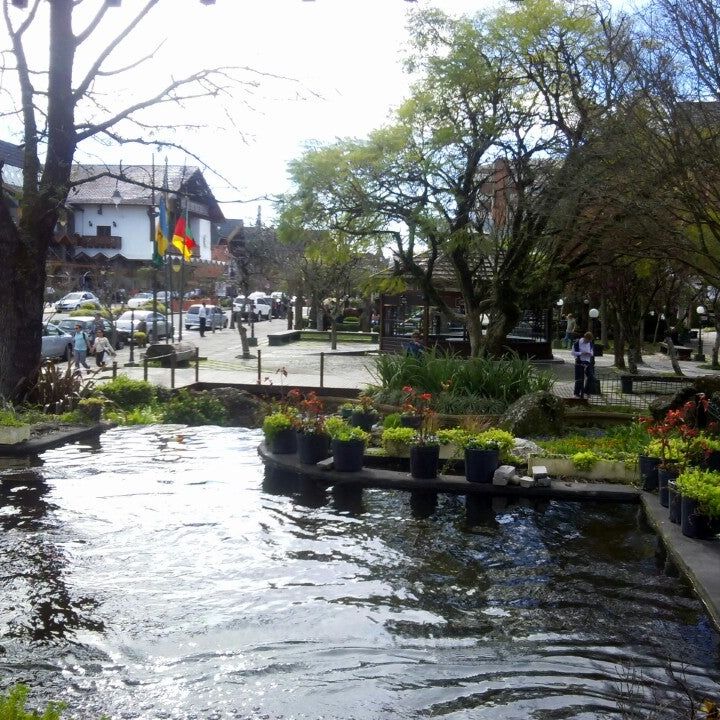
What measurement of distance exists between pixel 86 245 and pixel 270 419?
60.0m

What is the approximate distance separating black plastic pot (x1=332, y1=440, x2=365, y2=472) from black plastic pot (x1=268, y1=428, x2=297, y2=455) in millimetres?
1235

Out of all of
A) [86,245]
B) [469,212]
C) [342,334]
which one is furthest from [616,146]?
[86,245]

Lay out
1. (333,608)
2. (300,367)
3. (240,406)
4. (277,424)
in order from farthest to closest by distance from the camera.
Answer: (300,367) < (240,406) < (277,424) < (333,608)

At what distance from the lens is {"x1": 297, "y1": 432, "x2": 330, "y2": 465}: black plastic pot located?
11.9 m

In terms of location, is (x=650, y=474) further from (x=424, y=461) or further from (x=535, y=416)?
(x=535, y=416)

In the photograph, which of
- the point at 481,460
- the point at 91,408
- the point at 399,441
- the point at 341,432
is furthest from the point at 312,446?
the point at 91,408

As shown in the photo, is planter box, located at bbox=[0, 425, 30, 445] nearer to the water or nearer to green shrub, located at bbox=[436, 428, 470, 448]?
the water

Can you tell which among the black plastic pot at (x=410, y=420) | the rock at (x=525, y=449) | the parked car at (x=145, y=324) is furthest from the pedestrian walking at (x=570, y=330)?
the rock at (x=525, y=449)

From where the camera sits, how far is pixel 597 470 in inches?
440

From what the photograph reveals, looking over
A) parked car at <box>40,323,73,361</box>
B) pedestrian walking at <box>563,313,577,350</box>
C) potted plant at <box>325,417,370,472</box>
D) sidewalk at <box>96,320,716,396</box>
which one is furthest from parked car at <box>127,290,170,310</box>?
potted plant at <box>325,417,370,472</box>

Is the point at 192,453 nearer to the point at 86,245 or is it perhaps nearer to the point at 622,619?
the point at 622,619

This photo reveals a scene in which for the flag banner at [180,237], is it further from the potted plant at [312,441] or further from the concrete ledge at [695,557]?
the concrete ledge at [695,557]

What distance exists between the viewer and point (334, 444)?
1152 centimetres

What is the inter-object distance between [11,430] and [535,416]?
8152mm
